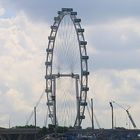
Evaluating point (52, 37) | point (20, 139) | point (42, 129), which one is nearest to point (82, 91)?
point (52, 37)

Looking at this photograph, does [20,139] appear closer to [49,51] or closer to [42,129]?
[42,129]

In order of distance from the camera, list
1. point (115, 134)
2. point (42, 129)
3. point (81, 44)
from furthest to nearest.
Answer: point (42, 129)
point (81, 44)
point (115, 134)

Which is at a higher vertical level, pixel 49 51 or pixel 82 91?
pixel 49 51

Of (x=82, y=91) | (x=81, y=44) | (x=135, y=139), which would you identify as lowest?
(x=135, y=139)

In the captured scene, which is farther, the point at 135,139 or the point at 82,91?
the point at 82,91

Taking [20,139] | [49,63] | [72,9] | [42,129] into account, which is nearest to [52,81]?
[49,63]

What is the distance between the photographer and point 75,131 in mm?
155125

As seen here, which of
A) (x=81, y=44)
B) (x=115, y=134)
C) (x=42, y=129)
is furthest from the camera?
(x=42, y=129)

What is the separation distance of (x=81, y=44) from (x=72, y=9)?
32.1 ft

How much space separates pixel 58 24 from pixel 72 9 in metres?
Answer: 5.24

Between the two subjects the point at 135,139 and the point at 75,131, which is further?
the point at 75,131

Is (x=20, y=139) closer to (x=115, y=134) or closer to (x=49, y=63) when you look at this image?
(x=49, y=63)

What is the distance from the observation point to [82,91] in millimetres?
159125

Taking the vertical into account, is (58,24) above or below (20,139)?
above
